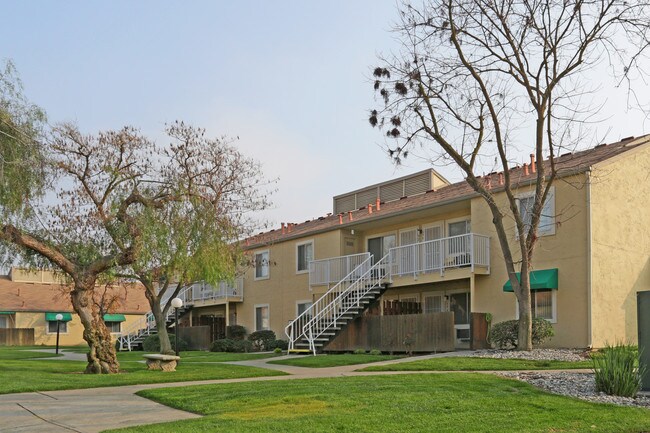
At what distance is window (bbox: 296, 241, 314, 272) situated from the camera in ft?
108

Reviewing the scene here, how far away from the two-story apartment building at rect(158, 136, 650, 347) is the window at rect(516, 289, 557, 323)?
3cm

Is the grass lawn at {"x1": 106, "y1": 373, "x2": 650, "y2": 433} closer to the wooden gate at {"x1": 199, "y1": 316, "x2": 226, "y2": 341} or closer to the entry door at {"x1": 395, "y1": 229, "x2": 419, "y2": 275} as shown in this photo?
the entry door at {"x1": 395, "y1": 229, "x2": 419, "y2": 275}

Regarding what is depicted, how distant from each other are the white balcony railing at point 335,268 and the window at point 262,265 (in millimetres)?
5499

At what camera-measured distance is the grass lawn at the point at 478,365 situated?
624 inches

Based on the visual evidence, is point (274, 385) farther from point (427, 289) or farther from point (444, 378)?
point (427, 289)

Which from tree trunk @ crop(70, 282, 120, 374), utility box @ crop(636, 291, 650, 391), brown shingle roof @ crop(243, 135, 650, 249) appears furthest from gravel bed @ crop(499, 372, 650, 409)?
tree trunk @ crop(70, 282, 120, 374)

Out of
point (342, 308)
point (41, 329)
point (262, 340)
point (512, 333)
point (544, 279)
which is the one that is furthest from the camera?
point (41, 329)

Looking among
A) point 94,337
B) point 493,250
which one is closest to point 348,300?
point 493,250

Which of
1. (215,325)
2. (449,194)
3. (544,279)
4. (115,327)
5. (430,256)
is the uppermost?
(449,194)

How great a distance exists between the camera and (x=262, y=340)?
32281 millimetres

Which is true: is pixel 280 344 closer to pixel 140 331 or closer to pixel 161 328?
pixel 161 328

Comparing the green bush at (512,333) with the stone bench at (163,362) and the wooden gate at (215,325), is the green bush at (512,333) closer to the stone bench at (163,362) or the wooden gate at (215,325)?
the stone bench at (163,362)

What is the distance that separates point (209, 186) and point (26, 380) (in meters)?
11.6

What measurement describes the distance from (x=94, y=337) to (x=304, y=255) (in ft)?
52.5
